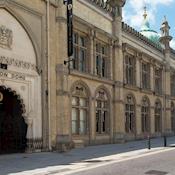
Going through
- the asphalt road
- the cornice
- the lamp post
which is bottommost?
the asphalt road

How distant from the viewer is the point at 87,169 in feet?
56.7

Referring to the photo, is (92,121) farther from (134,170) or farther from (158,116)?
(158,116)

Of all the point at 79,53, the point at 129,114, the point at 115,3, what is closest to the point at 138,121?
the point at 129,114

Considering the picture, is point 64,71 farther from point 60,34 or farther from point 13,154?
point 13,154

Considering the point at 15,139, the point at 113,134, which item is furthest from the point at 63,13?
the point at 113,134

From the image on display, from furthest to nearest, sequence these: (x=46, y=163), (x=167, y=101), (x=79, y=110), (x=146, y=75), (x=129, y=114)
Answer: (x=167, y=101)
(x=146, y=75)
(x=129, y=114)
(x=79, y=110)
(x=46, y=163)

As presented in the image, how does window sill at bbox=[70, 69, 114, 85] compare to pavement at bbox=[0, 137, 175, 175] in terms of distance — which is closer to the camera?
pavement at bbox=[0, 137, 175, 175]

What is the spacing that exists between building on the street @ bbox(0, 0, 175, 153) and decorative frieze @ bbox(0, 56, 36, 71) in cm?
5

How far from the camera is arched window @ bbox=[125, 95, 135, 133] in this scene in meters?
38.8

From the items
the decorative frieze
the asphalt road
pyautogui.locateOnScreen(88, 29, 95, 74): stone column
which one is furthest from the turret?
the asphalt road

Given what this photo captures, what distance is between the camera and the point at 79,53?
31.4 meters

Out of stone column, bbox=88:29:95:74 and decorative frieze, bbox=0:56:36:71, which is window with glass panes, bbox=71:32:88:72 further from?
decorative frieze, bbox=0:56:36:71

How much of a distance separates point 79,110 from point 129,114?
9.73m

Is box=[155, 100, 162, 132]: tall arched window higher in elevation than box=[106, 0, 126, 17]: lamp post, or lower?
lower
